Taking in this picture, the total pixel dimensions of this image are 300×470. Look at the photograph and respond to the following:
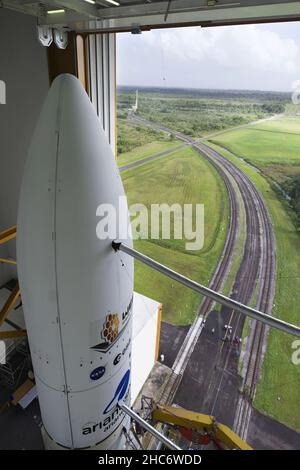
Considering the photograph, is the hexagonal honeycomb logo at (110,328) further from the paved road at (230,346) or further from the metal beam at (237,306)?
the paved road at (230,346)

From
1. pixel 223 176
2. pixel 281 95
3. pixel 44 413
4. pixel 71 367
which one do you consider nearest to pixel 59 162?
pixel 71 367

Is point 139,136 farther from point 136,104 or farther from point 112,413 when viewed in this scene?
point 112,413

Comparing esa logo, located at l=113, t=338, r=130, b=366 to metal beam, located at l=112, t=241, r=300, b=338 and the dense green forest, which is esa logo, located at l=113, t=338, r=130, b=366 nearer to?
metal beam, located at l=112, t=241, r=300, b=338

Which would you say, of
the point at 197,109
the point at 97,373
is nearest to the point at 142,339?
the point at 97,373

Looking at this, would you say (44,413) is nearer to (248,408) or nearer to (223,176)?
(248,408)

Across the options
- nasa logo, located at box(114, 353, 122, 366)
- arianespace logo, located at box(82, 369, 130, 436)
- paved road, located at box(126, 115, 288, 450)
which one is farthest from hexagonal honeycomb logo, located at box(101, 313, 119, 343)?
paved road, located at box(126, 115, 288, 450)

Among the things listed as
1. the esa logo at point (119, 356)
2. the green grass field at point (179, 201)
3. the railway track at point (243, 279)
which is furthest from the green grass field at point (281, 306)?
the esa logo at point (119, 356)

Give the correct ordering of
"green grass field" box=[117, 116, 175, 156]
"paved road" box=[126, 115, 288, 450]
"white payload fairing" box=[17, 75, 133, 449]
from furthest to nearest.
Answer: "green grass field" box=[117, 116, 175, 156]
"paved road" box=[126, 115, 288, 450]
"white payload fairing" box=[17, 75, 133, 449]

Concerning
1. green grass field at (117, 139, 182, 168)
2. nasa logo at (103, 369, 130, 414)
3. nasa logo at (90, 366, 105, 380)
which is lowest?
nasa logo at (103, 369, 130, 414)
